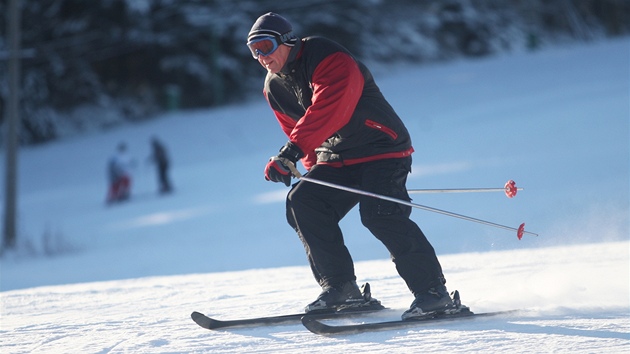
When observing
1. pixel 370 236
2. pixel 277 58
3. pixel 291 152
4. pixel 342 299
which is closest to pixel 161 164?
pixel 370 236

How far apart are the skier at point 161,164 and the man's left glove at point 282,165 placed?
50.9ft

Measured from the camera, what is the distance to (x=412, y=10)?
33562 mm

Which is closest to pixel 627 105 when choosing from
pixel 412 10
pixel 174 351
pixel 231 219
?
pixel 231 219

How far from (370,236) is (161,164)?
8.40 metres

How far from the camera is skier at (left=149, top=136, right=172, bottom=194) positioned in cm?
1983

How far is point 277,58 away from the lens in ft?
15.3

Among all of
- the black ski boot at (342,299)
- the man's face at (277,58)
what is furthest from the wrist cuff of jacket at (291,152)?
the black ski boot at (342,299)

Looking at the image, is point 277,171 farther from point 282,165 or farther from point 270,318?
point 270,318

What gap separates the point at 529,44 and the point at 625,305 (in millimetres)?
29424

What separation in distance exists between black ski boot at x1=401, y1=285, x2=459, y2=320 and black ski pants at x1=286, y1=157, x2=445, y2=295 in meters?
0.03

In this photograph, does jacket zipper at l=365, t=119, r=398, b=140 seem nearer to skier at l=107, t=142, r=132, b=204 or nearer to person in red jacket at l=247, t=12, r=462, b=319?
person in red jacket at l=247, t=12, r=462, b=319

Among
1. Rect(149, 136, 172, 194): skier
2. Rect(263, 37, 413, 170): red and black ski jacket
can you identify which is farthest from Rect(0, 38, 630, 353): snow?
Rect(263, 37, 413, 170): red and black ski jacket

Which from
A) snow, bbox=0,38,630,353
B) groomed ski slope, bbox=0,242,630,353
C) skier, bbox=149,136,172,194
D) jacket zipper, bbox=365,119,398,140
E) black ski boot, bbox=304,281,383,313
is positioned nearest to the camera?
groomed ski slope, bbox=0,242,630,353

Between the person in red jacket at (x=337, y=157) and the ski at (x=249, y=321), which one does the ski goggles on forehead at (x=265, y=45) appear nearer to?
the person in red jacket at (x=337, y=157)
